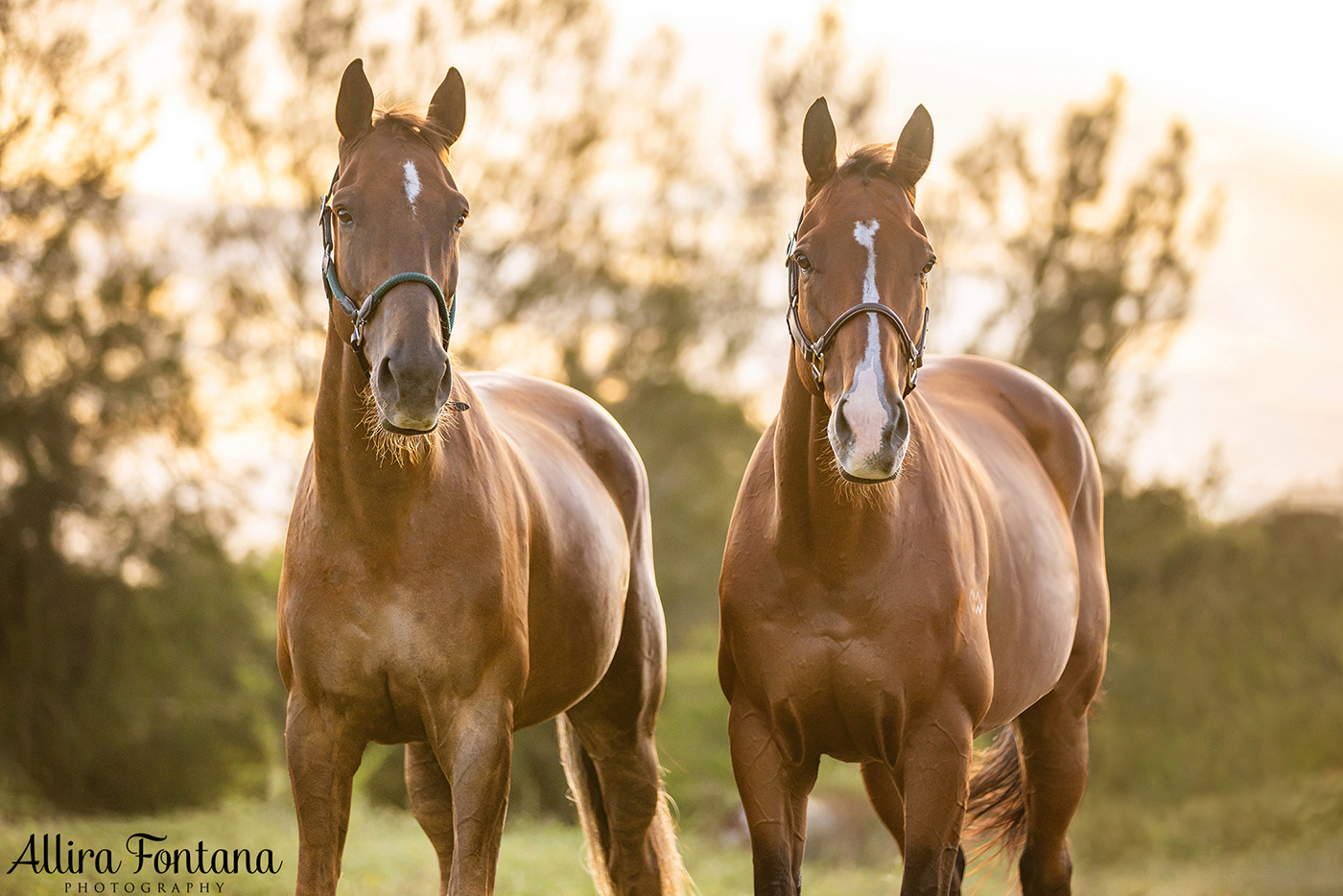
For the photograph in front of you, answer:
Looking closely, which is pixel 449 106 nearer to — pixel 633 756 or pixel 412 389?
pixel 412 389

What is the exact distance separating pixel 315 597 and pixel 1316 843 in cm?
855

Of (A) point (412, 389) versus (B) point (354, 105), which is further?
(B) point (354, 105)

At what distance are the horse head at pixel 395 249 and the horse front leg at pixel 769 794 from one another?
4.59ft

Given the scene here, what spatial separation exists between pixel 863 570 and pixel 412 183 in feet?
5.35

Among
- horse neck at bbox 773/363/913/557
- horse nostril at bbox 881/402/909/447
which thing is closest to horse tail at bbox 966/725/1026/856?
horse neck at bbox 773/363/913/557

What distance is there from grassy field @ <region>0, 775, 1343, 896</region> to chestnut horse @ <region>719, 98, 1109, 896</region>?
3.76m

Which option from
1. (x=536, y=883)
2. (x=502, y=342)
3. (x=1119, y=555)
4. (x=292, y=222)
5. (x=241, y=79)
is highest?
(x=241, y=79)

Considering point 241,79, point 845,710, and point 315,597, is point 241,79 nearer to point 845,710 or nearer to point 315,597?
point 315,597

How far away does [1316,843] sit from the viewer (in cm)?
901

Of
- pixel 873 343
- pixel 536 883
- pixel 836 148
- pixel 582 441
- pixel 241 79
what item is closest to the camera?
pixel 873 343

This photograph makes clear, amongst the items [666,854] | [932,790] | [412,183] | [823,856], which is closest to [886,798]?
[666,854]

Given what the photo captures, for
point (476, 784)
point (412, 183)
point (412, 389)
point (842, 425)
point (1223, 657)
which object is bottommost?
point (476, 784)

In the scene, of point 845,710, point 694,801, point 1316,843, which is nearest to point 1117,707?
point 1316,843

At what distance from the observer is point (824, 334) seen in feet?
10.4
